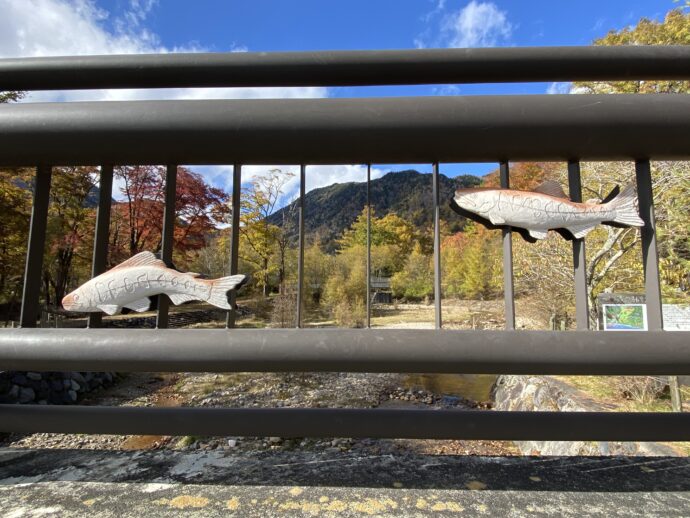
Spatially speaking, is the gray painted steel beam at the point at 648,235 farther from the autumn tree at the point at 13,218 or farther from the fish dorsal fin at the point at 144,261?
the autumn tree at the point at 13,218

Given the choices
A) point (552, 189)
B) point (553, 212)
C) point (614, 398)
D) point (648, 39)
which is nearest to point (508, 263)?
point (553, 212)

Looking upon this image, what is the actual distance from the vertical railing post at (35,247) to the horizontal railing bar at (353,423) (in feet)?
1.47

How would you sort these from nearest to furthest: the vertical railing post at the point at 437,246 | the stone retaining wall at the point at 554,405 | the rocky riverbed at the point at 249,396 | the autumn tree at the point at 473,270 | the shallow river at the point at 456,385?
the vertical railing post at the point at 437,246, the stone retaining wall at the point at 554,405, the rocky riverbed at the point at 249,396, the shallow river at the point at 456,385, the autumn tree at the point at 473,270

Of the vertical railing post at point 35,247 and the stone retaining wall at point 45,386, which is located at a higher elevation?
the vertical railing post at point 35,247

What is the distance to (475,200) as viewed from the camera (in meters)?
1.54

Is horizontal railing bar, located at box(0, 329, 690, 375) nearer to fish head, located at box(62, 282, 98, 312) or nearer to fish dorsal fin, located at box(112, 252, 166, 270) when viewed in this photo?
fish head, located at box(62, 282, 98, 312)

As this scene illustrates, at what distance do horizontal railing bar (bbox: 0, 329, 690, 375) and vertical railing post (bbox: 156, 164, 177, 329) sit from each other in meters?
0.16

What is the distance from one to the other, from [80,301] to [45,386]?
9.73 m

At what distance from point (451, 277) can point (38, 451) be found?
18.0m

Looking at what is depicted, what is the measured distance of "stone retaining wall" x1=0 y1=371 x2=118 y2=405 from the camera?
25.7 feet

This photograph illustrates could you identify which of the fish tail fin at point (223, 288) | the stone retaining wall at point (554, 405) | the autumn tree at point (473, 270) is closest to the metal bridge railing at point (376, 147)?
the fish tail fin at point (223, 288)

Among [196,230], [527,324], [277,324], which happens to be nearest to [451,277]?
[527,324]

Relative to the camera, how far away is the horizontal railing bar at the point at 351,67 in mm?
1451

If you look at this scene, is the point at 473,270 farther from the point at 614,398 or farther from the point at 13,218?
the point at 13,218
